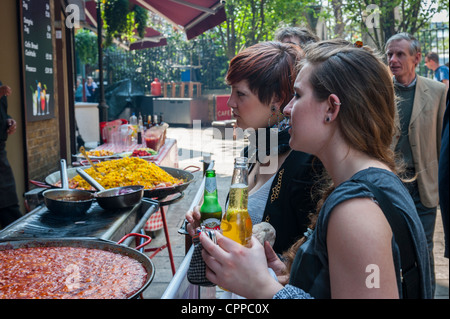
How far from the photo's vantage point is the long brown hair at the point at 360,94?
61.7 inches

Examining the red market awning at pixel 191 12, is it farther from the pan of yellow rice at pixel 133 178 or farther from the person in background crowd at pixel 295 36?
the person in background crowd at pixel 295 36

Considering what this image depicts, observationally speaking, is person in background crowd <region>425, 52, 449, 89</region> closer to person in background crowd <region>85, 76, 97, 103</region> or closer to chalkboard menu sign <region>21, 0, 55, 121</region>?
chalkboard menu sign <region>21, 0, 55, 121</region>

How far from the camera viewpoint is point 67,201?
3105 mm

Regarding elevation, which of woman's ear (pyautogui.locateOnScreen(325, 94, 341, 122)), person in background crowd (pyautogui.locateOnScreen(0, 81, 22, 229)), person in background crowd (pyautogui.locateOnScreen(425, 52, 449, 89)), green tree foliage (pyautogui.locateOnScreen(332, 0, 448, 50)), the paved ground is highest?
green tree foliage (pyautogui.locateOnScreen(332, 0, 448, 50))

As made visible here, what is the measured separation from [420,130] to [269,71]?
2.45 meters

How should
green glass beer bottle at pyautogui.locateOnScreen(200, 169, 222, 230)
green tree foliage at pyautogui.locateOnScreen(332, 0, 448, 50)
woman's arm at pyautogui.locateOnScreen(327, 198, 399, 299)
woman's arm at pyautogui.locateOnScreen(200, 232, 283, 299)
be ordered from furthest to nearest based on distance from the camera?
green tree foliage at pyautogui.locateOnScreen(332, 0, 448, 50) < green glass beer bottle at pyautogui.locateOnScreen(200, 169, 222, 230) < woman's arm at pyautogui.locateOnScreen(200, 232, 283, 299) < woman's arm at pyautogui.locateOnScreen(327, 198, 399, 299)

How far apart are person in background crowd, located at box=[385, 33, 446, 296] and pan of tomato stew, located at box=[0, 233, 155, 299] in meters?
2.89

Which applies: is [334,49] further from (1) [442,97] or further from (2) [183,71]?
(2) [183,71]

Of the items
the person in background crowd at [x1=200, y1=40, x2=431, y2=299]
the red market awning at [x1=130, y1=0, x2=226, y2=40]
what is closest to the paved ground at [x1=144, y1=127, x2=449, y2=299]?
the red market awning at [x1=130, y1=0, x2=226, y2=40]

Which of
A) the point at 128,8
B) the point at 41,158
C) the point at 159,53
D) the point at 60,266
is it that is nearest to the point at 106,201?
the point at 60,266

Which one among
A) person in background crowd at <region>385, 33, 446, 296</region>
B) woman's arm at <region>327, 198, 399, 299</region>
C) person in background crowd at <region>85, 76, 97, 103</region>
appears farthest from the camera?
person in background crowd at <region>85, 76, 97, 103</region>

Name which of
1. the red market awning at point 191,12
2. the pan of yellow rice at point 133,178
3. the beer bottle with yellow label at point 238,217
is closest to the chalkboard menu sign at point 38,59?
the pan of yellow rice at point 133,178

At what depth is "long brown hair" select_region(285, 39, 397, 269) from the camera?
157 centimetres

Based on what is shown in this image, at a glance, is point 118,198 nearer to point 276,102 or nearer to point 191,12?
point 276,102
